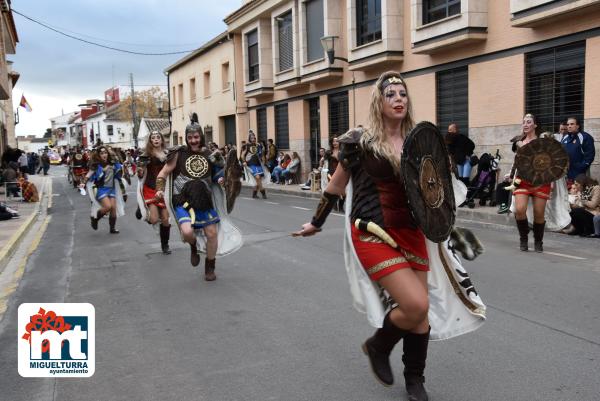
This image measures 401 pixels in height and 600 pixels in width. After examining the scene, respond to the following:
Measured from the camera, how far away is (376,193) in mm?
3455

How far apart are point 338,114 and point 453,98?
6705 millimetres

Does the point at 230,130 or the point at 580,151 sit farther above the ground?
the point at 230,130

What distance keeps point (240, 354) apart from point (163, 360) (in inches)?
21.9

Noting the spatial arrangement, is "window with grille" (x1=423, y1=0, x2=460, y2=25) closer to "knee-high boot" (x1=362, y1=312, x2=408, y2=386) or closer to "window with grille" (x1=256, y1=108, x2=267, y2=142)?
"window with grille" (x1=256, y1=108, x2=267, y2=142)

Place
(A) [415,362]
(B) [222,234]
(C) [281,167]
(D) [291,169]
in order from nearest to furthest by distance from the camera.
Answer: (A) [415,362]
(B) [222,234]
(D) [291,169]
(C) [281,167]

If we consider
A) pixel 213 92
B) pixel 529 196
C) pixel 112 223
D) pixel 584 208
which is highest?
pixel 213 92

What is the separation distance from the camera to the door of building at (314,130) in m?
24.2

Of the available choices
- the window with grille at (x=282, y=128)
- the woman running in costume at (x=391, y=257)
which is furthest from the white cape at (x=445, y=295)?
the window with grille at (x=282, y=128)

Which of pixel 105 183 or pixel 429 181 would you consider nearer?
pixel 429 181

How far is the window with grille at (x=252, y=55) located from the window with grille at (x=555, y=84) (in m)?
17.2

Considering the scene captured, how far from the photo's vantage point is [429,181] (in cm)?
328

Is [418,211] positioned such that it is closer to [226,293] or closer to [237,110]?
[226,293]

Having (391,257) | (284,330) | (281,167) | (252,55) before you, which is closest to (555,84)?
(284,330)

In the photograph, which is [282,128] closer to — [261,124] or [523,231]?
[261,124]
